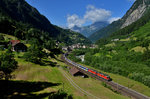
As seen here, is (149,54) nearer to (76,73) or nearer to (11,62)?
(76,73)

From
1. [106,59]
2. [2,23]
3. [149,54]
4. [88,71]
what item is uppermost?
[2,23]

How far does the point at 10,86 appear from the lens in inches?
1435

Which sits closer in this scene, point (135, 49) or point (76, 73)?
point (76, 73)

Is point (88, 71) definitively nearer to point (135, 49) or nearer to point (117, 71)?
point (117, 71)

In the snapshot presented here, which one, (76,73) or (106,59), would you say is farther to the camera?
(106,59)

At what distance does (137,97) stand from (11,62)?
184ft

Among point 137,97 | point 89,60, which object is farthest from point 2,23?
point 137,97

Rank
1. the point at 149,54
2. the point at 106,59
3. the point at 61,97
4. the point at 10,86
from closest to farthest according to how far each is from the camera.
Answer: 1. the point at 61,97
2. the point at 10,86
3. the point at 149,54
4. the point at 106,59

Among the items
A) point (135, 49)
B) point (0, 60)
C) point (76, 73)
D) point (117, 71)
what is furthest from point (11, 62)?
→ point (135, 49)

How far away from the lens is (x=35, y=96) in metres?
32.3

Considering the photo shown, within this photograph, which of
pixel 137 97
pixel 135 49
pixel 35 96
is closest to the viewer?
pixel 35 96

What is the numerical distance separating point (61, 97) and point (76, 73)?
143 feet

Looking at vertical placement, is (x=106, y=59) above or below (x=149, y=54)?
below

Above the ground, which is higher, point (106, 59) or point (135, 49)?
point (135, 49)
